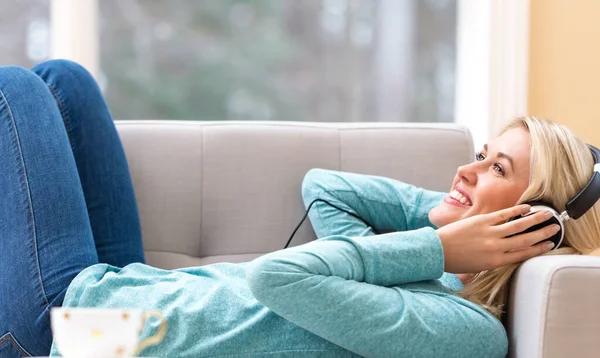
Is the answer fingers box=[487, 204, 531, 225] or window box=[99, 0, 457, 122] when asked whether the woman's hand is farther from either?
window box=[99, 0, 457, 122]

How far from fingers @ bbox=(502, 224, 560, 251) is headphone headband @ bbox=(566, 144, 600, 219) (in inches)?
1.6

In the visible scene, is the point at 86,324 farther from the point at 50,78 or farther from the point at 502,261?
the point at 50,78

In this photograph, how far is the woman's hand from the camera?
4.26 ft

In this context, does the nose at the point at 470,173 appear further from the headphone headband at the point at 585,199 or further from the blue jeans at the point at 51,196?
the blue jeans at the point at 51,196

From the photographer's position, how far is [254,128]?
193 cm

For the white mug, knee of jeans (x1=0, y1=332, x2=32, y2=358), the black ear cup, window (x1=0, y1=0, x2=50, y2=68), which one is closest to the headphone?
the black ear cup

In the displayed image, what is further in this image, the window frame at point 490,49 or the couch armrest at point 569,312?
the window frame at point 490,49

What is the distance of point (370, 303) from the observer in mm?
1178

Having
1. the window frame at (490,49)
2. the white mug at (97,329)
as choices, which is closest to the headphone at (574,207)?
the white mug at (97,329)

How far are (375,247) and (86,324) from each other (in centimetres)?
61

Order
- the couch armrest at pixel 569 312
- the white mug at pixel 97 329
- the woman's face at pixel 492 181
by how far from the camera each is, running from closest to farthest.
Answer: the white mug at pixel 97 329 → the couch armrest at pixel 569 312 → the woman's face at pixel 492 181

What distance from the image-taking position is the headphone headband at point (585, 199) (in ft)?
4.24

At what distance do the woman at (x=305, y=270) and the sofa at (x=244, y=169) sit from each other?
8.6 inches

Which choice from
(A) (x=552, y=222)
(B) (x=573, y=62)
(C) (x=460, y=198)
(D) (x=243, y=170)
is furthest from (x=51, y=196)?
(B) (x=573, y=62)
